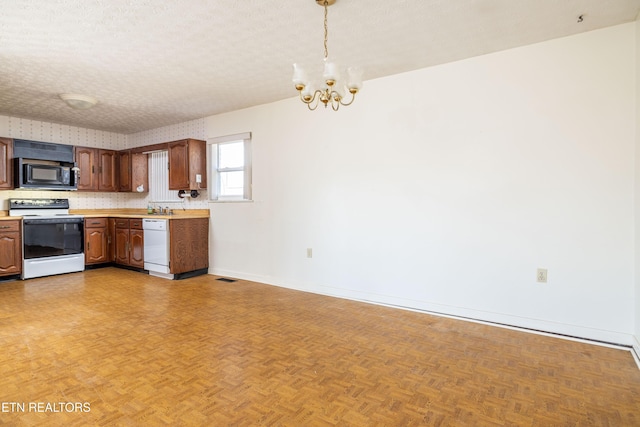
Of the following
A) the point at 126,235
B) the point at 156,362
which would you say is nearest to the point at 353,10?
the point at 156,362

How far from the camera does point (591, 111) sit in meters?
2.80

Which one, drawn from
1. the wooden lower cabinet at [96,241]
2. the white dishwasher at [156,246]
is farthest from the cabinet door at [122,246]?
the white dishwasher at [156,246]

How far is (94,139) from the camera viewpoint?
20.7 ft

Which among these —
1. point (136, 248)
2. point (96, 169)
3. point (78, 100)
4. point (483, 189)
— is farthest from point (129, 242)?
point (483, 189)

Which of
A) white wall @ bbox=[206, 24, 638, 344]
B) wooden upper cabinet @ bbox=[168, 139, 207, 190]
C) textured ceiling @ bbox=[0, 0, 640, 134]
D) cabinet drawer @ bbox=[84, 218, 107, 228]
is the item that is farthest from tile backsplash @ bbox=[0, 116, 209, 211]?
white wall @ bbox=[206, 24, 638, 344]

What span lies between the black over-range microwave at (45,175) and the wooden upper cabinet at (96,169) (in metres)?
0.19

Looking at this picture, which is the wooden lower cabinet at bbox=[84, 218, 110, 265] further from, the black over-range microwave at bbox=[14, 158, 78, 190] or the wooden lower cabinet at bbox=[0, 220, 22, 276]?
the wooden lower cabinet at bbox=[0, 220, 22, 276]

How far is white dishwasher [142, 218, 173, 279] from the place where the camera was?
16.4 feet

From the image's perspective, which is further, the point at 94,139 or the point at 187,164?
the point at 94,139

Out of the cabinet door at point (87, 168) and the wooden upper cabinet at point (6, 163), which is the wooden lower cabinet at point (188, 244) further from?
the wooden upper cabinet at point (6, 163)

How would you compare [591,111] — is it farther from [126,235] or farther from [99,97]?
[126,235]

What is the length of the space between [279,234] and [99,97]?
282 cm

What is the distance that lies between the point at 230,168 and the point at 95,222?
8.34ft

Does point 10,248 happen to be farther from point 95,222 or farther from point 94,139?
point 94,139
